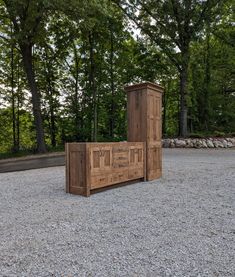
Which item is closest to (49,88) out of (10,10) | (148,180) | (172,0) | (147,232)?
(10,10)

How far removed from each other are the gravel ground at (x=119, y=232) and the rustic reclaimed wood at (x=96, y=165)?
0.65 feet

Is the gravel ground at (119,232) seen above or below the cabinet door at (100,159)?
below

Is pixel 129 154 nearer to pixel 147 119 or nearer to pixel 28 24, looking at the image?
pixel 147 119

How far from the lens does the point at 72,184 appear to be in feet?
13.2

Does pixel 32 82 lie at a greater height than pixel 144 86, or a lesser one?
greater

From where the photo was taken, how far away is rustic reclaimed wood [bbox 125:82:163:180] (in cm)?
490

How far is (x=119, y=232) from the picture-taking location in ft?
7.62

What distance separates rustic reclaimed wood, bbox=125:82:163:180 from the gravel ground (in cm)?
103

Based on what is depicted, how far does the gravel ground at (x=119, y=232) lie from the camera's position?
1.71 m

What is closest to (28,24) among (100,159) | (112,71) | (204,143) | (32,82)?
(32,82)

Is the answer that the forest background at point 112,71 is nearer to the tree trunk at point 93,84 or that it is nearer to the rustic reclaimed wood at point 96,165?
the tree trunk at point 93,84

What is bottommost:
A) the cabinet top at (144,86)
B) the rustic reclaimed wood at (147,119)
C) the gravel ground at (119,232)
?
the gravel ground at (119,232)

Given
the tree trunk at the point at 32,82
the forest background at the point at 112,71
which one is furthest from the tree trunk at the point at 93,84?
the tree trunk at the point at 32,82

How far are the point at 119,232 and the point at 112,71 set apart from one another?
41.2 feet
